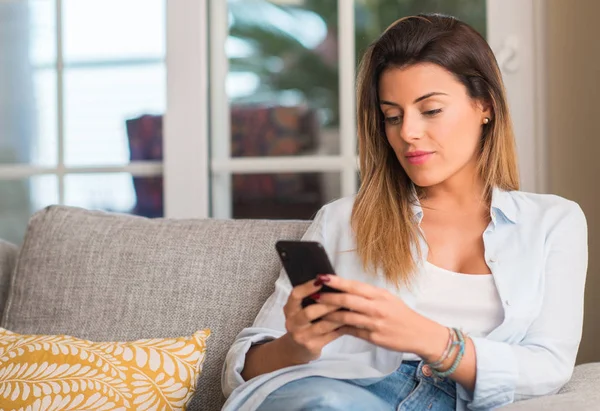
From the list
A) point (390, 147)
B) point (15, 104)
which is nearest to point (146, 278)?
point (390, 147)

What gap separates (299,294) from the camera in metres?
1.26

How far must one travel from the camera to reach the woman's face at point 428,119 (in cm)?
155

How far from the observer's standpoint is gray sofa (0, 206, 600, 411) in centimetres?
173

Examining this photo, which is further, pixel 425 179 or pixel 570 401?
pixel 425 179

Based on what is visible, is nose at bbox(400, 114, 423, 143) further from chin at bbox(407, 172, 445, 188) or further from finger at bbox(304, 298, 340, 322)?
finger at bbox(304, 298, 340, 322)

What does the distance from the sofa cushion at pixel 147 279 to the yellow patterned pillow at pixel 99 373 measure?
0.13 meters

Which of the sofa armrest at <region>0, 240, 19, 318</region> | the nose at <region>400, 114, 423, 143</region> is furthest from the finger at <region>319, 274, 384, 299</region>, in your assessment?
the sofa armrest at <region>0, 240, 19, 318</region>

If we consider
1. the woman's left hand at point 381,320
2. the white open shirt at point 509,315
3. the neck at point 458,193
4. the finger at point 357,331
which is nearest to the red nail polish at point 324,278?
the woman's left hand at point 381,320

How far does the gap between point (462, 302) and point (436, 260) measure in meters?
0.10

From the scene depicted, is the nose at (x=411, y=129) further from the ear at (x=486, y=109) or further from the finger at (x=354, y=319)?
the finger at (x=354, y=319)

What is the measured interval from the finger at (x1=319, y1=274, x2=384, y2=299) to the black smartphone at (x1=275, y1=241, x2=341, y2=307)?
1 centimetres

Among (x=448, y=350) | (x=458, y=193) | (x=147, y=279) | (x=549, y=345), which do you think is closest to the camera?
(x=448, y=350)

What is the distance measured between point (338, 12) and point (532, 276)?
121cm

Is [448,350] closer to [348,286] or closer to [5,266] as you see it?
[348,286]
